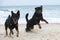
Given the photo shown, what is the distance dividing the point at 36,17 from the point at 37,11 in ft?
1.08

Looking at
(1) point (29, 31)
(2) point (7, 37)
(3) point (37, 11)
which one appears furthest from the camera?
(1) point (29, 31)

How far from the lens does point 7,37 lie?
Result: 29.3ft

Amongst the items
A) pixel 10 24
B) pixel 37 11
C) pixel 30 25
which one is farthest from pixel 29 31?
pixel 10 24

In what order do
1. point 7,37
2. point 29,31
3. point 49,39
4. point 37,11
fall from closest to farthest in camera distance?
point 49,39 → point 7,37 → point 37,11 → point 29,31

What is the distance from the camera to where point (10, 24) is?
8.65 meters

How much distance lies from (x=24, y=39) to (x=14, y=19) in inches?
34.0

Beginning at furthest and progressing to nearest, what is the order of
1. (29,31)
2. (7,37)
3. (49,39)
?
(29,31) → (7,37) → (49,39)

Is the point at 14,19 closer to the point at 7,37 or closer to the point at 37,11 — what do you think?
the point at 7,37

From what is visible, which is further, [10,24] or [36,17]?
[36,17]

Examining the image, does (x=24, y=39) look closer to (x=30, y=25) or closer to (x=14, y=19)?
(x=14, y=19)

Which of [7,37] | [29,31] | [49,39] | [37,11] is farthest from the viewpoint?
[29,31]

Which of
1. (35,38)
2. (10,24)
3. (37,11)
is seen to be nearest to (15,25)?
(10,24)

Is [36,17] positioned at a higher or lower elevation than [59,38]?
higher

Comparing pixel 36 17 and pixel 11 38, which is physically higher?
pixel 36 17
